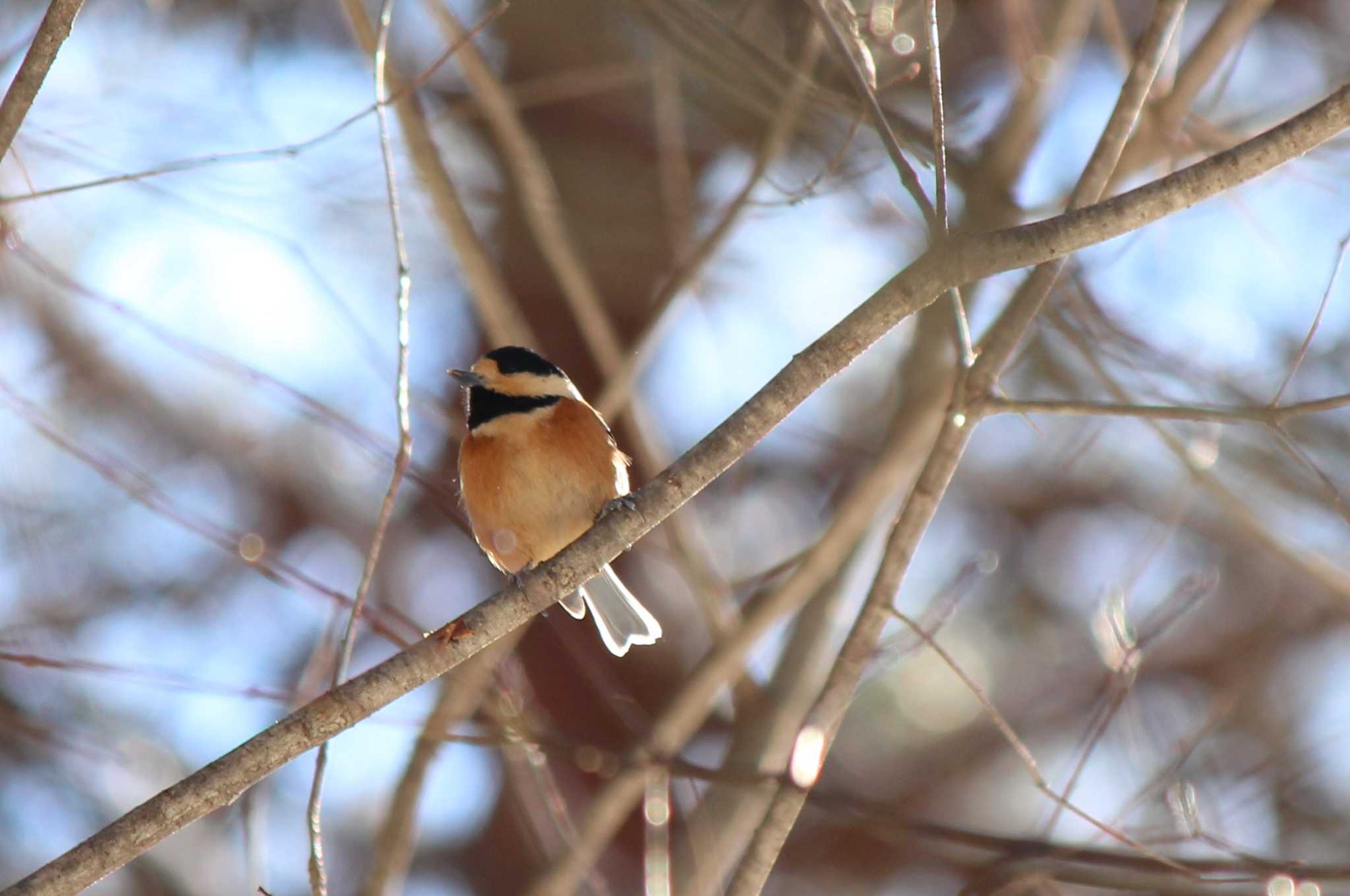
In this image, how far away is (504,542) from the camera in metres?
4.42

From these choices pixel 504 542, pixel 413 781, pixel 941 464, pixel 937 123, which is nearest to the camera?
pixel 937 123

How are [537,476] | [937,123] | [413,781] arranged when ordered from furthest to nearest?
1. [413,781]
2. [537,476]
3. [937,123]

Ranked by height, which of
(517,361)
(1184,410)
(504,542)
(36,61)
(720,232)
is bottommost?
(1184,410)

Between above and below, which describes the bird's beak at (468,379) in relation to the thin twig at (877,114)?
above

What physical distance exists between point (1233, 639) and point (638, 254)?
4.18 metres

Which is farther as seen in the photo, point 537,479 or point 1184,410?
point 537,479

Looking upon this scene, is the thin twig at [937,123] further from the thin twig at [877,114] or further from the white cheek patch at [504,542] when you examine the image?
the white cheek patch at [504,542]

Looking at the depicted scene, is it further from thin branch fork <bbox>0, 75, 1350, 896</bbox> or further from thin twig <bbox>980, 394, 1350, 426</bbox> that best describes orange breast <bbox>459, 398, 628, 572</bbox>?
thin twig <bbox>980, 394, 1350, 426</bbox>

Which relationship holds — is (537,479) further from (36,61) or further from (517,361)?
(36,61)

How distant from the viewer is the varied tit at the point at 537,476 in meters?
4.29

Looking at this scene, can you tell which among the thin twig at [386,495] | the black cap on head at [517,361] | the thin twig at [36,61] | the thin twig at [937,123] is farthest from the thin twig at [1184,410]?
the thin twig at [36,61]

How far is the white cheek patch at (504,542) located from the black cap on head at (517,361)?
62 centimetres

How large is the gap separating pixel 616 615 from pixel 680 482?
1870 millimetres

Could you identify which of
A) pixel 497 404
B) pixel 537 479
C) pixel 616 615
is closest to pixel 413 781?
pixel 616 615
